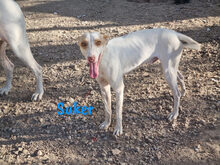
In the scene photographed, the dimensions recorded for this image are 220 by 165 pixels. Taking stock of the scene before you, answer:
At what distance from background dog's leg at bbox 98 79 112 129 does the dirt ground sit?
0.10m

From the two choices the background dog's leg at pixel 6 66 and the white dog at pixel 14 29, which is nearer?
the white dog at pixel 14 29

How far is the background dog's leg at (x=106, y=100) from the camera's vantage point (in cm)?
303

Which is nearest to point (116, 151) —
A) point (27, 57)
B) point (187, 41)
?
point (187, 41)

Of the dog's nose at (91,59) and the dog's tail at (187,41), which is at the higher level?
the dog's tail at (187,41)

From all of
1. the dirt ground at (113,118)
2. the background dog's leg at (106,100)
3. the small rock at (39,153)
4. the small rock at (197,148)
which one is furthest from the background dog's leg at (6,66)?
the small rock at (197,148)

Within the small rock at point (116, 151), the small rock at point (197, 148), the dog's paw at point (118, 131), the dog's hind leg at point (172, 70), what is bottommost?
the small rock at point (116, 151)

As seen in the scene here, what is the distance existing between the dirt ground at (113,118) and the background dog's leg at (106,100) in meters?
0.10

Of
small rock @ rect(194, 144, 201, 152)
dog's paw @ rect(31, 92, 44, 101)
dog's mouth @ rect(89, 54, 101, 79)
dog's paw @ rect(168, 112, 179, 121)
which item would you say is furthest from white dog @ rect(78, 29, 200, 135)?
dog's paw @ rect(31, 92, 44, 101)

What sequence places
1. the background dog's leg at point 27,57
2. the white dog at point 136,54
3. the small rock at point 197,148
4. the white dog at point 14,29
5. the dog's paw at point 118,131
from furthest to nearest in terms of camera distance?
the background dog's leg at point 27,57 < the white dog at point 14,29 < the dog's paw at point 118,131 < the small rock at point 197,148 < the white dog at point 136,54

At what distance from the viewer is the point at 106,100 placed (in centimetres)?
321

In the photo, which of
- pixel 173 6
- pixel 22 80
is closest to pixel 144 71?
pixel 22 80

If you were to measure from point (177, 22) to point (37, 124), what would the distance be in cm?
425

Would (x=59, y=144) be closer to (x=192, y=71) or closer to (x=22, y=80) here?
(x=22, y=80)

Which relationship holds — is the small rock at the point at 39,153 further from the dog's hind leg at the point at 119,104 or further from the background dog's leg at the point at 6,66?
the background dog's leg at the point at 6,66
